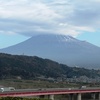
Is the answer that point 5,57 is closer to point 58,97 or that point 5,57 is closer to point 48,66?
point 48,66

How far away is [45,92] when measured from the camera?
83062mm

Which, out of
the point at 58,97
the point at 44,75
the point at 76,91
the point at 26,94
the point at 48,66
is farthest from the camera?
the point at 48,66

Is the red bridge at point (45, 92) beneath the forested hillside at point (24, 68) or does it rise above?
beneath

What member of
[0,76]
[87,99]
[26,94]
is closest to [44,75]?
[0,76]

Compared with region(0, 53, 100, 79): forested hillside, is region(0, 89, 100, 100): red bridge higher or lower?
lower

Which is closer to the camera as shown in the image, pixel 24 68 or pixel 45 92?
pixel 45 92

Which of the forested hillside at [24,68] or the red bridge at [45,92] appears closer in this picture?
the red bridge at [45,92]

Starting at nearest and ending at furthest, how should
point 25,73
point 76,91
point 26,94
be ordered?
1. point 26,94
2. point 76,91
3. point 25,73

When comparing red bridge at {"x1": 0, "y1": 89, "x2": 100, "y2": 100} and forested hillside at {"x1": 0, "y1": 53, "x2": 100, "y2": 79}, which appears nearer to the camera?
red bridge at {"x1": 0, "y1": 89, "x2": 100, "y2": 100}

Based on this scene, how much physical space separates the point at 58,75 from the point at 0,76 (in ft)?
126

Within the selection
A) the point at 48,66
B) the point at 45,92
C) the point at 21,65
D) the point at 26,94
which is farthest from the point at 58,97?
the point at 48,66

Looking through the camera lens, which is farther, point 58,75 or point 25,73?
point 58,75

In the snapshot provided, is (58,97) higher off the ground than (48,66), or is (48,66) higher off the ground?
(48,66)

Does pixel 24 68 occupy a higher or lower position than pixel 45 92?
higher
